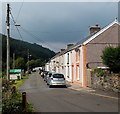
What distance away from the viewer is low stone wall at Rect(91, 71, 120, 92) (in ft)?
50.1

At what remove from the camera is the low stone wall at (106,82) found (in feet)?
50.1

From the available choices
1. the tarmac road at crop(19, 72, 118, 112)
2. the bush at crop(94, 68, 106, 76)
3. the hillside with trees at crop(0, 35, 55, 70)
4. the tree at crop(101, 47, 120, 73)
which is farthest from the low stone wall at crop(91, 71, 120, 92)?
the hillside with trees at crop(0, 35, 55, 70)

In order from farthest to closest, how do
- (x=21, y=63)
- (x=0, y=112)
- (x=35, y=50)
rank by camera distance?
(x=35, y=50) < (x=21, y=63) < (x=0, y=112)

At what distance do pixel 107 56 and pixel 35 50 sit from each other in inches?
4541

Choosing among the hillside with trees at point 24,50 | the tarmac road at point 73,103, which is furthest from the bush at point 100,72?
the hillside with trees at point 24,50

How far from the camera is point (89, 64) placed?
2147 cm

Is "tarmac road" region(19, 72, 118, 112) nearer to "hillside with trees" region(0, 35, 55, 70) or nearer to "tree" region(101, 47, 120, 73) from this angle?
"tree" region(101, 47, 120, 73)

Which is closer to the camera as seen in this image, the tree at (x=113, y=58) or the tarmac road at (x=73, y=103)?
the tarmac road at (x=73, y=103)

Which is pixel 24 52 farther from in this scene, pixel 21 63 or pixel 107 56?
pixel 107 56

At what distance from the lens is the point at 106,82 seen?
16.7 m

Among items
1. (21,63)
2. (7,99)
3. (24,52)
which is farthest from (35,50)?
(7,99)

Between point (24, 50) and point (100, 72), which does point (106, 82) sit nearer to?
point (100, 72)

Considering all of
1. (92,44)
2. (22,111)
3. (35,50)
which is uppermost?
(35,50)

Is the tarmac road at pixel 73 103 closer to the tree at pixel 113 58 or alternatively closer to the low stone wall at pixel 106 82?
the low stone wall at pixel 106 82
